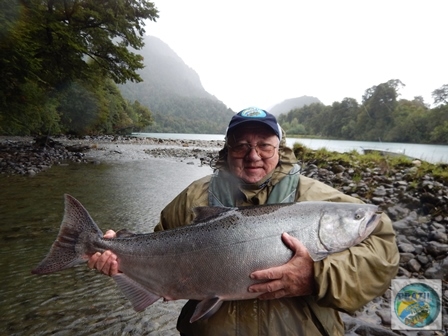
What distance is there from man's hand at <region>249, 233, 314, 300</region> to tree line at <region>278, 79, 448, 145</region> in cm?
6234

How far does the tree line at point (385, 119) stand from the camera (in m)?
75.9

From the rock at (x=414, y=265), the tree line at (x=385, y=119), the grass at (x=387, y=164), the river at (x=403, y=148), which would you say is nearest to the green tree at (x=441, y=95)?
the tree line at (x=385, y=119)

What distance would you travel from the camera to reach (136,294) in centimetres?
267

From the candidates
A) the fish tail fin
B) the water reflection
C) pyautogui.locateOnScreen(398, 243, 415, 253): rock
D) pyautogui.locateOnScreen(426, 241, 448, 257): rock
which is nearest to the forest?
the water reflection

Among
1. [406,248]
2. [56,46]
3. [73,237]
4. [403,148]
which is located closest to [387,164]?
[406,248]

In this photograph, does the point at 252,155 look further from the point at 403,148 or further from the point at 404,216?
the point at 403,148

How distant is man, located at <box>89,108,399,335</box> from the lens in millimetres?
2061

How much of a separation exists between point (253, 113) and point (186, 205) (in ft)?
3.59

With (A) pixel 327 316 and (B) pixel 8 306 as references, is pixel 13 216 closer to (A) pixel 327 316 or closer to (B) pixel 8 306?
(B) pixel 8 306

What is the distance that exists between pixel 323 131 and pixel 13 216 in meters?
112

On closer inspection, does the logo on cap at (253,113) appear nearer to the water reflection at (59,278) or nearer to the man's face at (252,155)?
the man's face at (252,155)

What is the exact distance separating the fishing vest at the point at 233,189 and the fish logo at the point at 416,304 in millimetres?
2754

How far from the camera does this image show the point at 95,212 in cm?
880

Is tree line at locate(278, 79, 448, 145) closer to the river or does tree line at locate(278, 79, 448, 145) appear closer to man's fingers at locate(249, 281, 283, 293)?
the river
